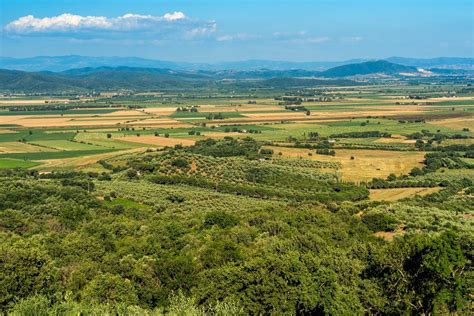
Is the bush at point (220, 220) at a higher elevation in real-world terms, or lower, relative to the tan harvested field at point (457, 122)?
higher

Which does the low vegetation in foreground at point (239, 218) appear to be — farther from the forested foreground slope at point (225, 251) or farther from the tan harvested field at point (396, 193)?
the tan harvested field at point (396, 193)

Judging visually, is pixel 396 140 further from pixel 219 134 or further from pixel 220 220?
pixel 220 220

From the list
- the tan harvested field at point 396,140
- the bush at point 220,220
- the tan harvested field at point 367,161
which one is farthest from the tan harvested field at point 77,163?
the tan harvested field at point 396,140

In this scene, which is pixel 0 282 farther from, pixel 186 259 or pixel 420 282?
pixel 420 282

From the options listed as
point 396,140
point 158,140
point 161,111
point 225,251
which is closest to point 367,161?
point 396,140

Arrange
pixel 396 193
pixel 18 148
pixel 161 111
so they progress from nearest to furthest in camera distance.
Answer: pixel 396 193
pixel 18 148
pixel 161 111
